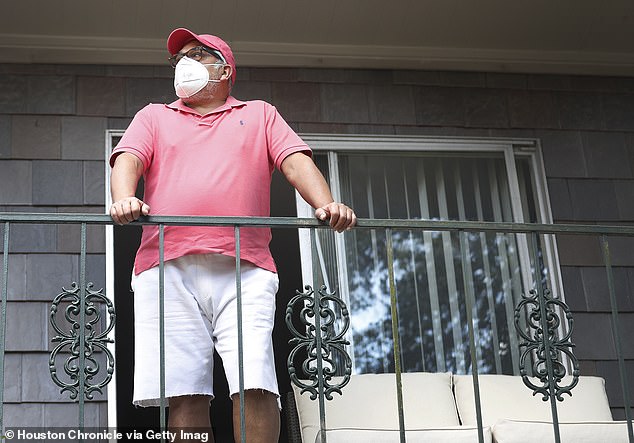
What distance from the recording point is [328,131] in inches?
201

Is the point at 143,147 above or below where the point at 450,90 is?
below

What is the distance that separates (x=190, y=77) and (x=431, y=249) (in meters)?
2.01

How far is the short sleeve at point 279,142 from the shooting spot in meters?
3.35

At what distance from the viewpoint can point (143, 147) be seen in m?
3.27

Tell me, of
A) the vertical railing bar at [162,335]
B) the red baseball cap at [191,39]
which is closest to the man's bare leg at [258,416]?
the vertical railing bar at [162,335]

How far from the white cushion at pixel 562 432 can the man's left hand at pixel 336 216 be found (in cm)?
121

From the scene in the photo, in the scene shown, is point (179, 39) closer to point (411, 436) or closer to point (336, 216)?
point (336, 216)

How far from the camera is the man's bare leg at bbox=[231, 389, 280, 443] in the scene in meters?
3.02

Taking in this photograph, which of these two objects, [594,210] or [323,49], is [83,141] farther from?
[594,210]

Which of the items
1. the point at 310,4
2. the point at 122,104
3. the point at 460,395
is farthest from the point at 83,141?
the point at 460,395

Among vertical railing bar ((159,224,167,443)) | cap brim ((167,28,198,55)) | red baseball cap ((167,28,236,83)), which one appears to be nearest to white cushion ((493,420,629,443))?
vertical railing bar ((159,224,167,443))

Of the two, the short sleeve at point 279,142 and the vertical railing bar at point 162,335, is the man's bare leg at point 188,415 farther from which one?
the short sleeve at point 279,142

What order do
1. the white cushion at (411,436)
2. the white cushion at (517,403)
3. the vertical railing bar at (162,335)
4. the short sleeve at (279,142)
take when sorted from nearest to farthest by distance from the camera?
1. the vertical railing bar at (162,335)
2. the short sleeve at (279,142)
3. the white cushion at (411,436)
4. the white cushion at (517,403)

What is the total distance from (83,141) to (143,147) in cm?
167
